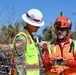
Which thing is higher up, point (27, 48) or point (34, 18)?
point (34, 18)

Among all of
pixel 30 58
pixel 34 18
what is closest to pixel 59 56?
pixel 30 58

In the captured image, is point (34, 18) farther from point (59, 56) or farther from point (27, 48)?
point (59, 56)

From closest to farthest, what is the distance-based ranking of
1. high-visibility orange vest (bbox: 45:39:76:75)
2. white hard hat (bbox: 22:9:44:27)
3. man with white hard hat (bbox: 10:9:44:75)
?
man with white hard hat (bbox: 10:9:44:75) → white hard hat (bbox: 22:9:44:27) → high-visibility orange vest (bbox: 45:39:76:75)

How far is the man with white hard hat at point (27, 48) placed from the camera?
13.5 ft

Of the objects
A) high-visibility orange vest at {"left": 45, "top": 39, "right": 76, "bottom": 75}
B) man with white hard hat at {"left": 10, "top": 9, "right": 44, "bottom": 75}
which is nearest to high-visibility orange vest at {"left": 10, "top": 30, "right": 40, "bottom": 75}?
man with white hard hat at {"left": 10, "top": 9, "right": 44, "bottom": 75}

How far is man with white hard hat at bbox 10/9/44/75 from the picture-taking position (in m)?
4.11

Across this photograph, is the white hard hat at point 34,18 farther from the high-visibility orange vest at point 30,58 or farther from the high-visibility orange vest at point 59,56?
the high-visibility orange vest at point 59,56

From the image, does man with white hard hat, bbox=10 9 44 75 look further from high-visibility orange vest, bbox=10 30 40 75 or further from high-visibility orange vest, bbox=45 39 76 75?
high-visibility orange vest, bbox=45 39 76 75

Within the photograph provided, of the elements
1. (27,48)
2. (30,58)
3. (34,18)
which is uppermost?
(34,18)

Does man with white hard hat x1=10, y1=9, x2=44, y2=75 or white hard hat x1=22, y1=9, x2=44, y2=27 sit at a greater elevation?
white hard hat x1=22, y1=9, x2=44, y2=27

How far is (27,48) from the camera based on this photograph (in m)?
4.20

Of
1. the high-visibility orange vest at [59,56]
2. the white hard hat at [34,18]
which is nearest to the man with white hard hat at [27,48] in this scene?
the white hard hat at [34,18]

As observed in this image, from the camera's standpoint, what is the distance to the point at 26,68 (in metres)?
4.16

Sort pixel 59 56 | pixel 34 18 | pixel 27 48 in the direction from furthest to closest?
pixel 59 56 → pixel 34 18 → pixel 27 48
